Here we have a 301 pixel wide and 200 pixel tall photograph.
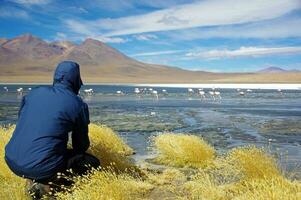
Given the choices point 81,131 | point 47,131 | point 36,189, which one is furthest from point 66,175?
point 47,131

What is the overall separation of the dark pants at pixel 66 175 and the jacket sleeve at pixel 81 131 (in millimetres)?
135

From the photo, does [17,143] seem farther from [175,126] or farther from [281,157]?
[175,126]

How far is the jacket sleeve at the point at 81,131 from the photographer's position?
6.39 metres

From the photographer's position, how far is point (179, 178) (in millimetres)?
9562

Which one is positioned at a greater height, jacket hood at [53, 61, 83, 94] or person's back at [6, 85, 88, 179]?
jacket hood at [53, 61, 83, 94]

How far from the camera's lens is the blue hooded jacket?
606 centimetres

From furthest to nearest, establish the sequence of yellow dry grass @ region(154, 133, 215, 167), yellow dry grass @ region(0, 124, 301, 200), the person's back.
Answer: yellow dry grass @ region(154, 133, 215, 167)
yellow dry grass @ region(0, 124, 301, 200)
the person's back

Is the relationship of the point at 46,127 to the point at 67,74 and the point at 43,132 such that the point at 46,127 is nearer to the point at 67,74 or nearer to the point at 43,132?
the point at 43,132

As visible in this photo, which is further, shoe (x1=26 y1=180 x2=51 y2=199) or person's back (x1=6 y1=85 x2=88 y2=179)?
shoe (x1=26 y1=180 x2=51 y2=199)

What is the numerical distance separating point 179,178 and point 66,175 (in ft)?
11.5

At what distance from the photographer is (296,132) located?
18.4 metres

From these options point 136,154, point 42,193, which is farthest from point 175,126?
point 42,193

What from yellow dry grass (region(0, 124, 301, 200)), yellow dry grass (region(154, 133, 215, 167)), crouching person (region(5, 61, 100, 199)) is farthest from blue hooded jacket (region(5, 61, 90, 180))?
yellow dry grass (region(154, 133, 215, 167))

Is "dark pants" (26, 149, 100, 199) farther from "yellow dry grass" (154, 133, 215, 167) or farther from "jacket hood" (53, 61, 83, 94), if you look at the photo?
"yellow dry grass" (154, 133, 215, 167)
